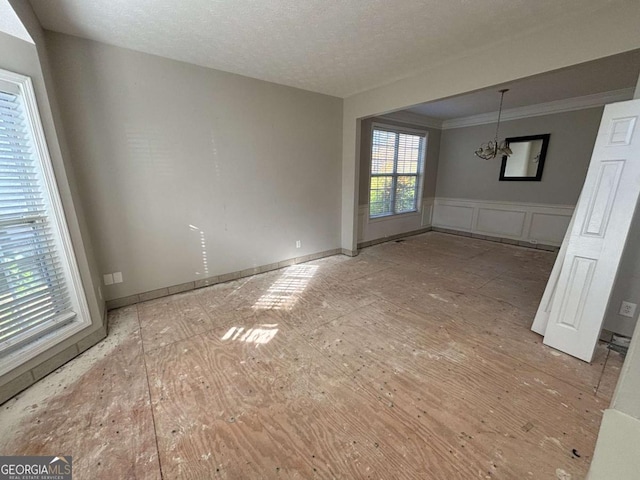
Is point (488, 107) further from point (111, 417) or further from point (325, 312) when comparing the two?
point (111, 417)

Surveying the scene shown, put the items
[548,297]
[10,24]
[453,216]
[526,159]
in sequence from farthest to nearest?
[453,216] < [526,159] < [548,297] < [10,24]

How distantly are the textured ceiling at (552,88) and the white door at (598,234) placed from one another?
70 cm

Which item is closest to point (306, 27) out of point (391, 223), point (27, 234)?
point (27, 234)

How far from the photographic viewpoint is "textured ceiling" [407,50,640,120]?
295 cm

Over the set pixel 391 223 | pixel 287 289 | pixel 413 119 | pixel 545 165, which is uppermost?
pixel 413 119

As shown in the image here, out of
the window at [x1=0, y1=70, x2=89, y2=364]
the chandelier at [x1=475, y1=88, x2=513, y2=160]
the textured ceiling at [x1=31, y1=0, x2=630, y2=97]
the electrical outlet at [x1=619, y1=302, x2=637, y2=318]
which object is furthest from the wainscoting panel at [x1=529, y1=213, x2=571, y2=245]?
the window at [x1=0, y1=70, x2=89, y2=364]

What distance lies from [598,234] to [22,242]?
4085 mm

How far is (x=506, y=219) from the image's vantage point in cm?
545

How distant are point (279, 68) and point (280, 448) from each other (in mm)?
3479

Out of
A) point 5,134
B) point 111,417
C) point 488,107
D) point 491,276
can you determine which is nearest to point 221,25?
point 5,134

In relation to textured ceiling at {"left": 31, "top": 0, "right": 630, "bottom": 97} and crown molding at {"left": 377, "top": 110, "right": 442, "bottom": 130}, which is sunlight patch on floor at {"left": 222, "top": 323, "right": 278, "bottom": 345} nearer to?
textured ceiling at {"left": 31, "top": 0, "right": 630, "bottom": 97}

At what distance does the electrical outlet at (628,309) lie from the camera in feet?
6.83

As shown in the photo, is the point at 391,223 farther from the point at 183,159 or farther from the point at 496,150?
the point at 183,159

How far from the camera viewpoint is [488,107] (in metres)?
4.84
